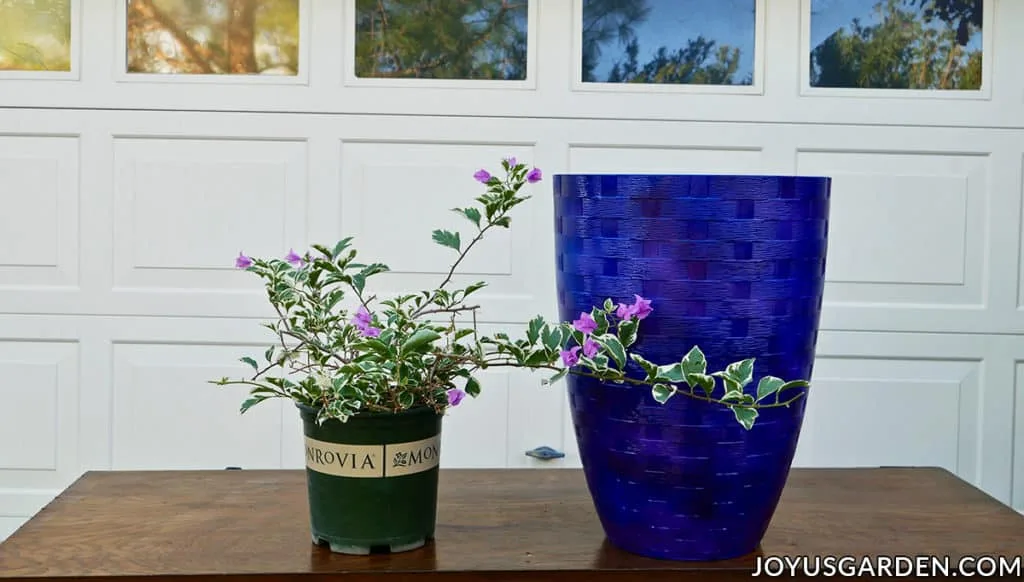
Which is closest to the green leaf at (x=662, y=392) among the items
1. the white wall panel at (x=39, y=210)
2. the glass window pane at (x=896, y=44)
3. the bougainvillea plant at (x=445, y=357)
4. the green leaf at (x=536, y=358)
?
the bougainvillea plant at (x=445, y=357)

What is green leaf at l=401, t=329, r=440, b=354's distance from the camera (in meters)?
1.02

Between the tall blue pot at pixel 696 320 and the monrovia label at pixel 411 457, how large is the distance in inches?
6.1

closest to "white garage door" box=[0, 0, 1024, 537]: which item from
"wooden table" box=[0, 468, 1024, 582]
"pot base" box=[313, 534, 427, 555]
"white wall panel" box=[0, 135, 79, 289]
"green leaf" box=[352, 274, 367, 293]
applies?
"white wall panel" box=[0, 135, 79, 289]

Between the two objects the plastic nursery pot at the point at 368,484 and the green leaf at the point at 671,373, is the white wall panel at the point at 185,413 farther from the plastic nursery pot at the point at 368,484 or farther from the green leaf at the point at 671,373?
the green leaf at the point at 671,373

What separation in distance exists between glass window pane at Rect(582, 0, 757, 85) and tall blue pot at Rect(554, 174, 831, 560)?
2043 millimetres

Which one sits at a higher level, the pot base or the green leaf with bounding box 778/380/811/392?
the green leaf with bounding box 778/380/811/392

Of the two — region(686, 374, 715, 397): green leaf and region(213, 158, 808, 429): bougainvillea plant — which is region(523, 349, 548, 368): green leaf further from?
region(686, 374, 715, 397): green leaf

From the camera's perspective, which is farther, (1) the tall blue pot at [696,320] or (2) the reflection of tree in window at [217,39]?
(2) the reflection of tree in window at [217,39]

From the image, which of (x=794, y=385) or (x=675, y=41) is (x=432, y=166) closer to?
(x=675, y=41)

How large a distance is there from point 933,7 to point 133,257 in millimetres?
2225

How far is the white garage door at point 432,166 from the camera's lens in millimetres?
3014

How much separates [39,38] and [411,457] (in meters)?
2.43

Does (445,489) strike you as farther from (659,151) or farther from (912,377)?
(912,377)
